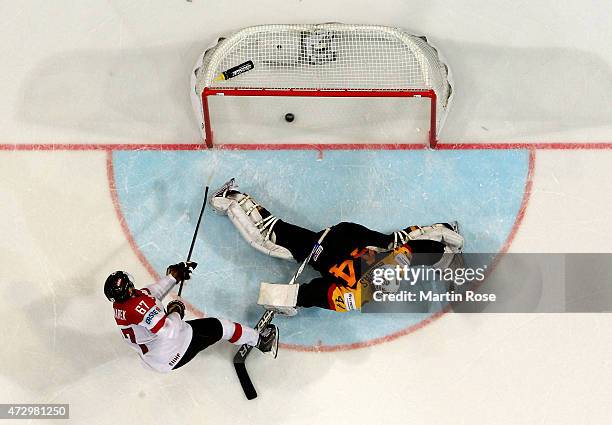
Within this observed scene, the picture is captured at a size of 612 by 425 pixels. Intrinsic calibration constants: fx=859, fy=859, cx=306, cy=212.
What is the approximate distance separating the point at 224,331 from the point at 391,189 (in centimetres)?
184

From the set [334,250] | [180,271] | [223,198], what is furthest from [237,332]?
[223,198]

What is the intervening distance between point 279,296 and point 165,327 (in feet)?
3.44

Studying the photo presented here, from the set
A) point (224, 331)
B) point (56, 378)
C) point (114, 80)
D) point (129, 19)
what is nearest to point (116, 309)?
point (224, 331)

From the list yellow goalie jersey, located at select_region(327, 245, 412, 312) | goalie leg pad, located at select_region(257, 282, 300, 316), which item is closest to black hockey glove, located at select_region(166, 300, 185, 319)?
goalie leg pad, located at select_region(257, 282, 300, 316)

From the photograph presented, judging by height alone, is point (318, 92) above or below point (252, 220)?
above

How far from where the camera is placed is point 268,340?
6.66 meters

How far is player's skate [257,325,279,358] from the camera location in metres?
6.64

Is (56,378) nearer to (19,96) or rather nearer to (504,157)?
(19,96)

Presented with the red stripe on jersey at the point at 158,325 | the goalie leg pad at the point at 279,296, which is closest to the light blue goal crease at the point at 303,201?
the goalie leg pad at the point at 279,296

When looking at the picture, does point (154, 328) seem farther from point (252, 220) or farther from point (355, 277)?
point (355, 277)

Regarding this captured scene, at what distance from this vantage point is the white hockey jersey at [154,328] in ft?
18.7

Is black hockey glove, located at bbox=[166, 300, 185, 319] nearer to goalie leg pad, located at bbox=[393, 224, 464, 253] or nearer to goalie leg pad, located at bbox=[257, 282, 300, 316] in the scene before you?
goalie leg pad, located at bbox=[257, 282, 300, 316]

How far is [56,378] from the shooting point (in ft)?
22.2

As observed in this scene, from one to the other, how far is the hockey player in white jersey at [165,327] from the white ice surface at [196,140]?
45 centimetres
